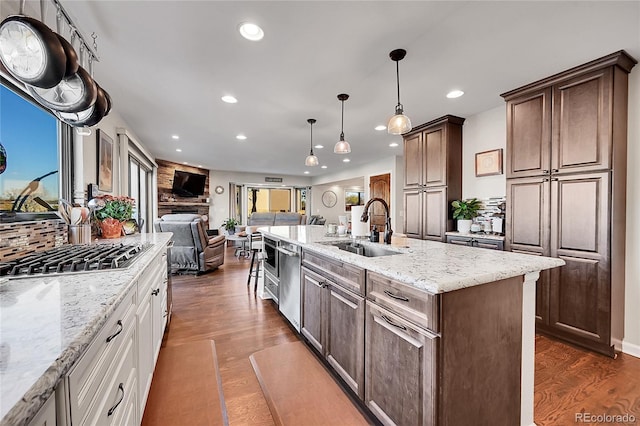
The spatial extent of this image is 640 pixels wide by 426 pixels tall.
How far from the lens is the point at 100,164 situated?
9.44 feet

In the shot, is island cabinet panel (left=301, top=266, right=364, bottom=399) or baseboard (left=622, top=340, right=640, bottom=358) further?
baseboard (left=622, top=340, right=640, bottom=358)

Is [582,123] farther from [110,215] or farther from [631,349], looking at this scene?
[110,215]

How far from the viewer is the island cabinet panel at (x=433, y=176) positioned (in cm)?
366

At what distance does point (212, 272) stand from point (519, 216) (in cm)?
477

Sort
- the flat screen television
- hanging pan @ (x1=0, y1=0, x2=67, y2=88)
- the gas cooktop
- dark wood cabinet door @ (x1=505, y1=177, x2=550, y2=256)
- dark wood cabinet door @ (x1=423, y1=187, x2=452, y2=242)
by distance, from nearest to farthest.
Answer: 1. hanging pan @ (x1=0, y1=0, x2=67, y2=88)
2. the gas cooktop
3. dark wood cabinet door @ (x1=505, y1=177, x2=550, y2=256)
4. dark wood cabinet door @ (x1=423, y1=187, x2=452, y2=242)
5. the flat screen television

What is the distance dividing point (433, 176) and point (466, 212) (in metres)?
0.68

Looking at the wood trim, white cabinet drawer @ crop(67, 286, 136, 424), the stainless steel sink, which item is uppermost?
the wood trim

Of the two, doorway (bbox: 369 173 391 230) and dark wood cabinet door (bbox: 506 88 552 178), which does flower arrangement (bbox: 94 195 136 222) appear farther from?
doorway (bbox: 369 173 391 230)

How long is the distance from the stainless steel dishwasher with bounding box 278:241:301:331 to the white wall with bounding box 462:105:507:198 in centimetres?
269

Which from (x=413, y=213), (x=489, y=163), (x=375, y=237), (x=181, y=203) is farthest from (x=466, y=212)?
(x=181, y=203)

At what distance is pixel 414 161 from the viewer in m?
4.16

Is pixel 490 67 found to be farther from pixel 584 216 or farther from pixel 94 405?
pixel 94 405

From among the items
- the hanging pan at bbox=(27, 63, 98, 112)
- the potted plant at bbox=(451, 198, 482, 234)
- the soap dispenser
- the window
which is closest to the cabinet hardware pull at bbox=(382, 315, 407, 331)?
the soap dispenser

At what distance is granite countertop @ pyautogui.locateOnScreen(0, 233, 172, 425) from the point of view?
0.46 meters
